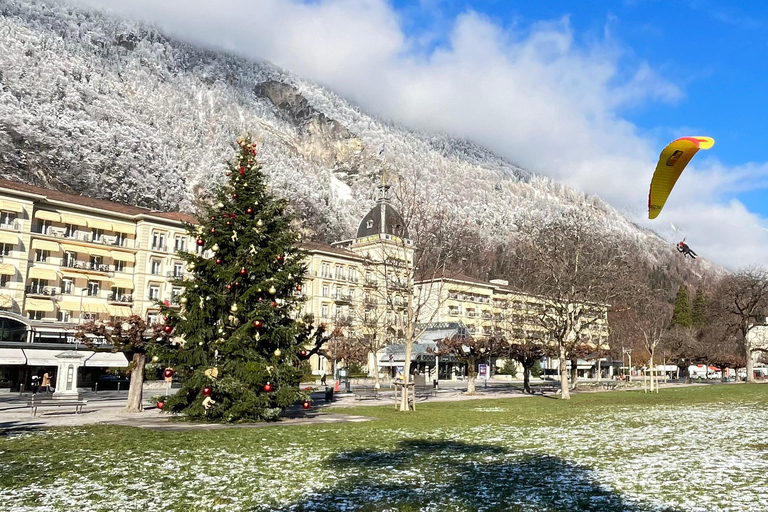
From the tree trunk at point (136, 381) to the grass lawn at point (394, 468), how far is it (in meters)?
5.47

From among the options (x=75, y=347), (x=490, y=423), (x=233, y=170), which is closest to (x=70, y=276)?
(x=75, y=347)

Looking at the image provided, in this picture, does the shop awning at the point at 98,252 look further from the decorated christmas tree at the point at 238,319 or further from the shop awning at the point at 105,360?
the decorated christmas tree at the point at 238,319

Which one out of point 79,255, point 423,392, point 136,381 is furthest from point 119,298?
point 136,381

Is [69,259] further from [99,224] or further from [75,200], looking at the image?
[75,200]

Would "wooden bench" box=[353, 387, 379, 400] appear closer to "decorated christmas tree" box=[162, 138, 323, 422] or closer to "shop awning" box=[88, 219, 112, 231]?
"decorated christmas tree" box=[162, 138, 323, 422]

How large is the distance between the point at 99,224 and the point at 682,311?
95226mm

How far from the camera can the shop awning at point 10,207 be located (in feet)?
195

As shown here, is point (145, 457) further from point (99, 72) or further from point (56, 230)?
point (99, 72)

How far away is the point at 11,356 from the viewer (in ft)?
146

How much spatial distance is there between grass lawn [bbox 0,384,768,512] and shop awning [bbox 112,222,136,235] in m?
53.8

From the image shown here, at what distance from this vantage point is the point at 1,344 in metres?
45.8

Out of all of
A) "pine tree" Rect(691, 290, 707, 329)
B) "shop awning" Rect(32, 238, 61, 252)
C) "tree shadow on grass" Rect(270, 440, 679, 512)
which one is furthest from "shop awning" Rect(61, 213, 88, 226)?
"pine tree" Rect(691, 290, 707, 329)

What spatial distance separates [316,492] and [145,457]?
5.19 m

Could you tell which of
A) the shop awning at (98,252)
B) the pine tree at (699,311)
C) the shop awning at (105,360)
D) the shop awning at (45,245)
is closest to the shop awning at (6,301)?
the shop awning at (45,245)
